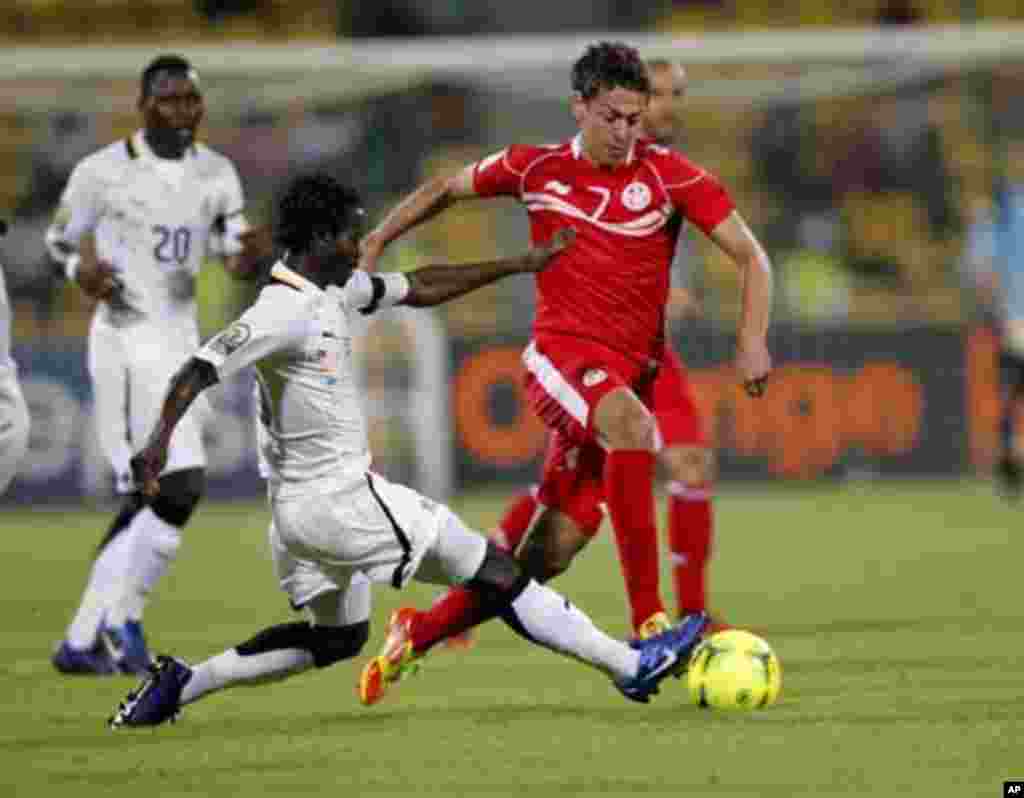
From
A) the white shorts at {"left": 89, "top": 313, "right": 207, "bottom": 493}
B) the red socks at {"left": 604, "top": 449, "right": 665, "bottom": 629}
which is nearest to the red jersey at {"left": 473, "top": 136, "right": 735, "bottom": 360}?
the red socks at {"left": 604, "top": 449, "right": 665, "bottom": 629}

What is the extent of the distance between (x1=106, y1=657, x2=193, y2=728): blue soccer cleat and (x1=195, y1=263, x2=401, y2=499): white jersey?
0.62m

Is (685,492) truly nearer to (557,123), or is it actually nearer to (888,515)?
(888,515)

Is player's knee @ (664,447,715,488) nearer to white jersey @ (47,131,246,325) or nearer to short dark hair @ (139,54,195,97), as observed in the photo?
white jersey @ (47,131,246,325)

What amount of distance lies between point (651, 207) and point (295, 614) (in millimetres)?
3381

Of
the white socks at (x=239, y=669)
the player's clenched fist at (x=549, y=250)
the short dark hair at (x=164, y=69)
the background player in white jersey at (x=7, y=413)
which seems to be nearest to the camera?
the white socks at (x=239, y=669)

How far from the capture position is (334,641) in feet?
24.7

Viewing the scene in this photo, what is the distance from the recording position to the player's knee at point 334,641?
7.54 m

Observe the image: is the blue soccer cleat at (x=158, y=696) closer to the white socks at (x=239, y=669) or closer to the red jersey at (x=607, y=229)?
the white socks at (x=239, y=669)

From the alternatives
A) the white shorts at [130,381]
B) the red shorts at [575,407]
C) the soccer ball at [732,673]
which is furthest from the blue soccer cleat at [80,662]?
the soccer ball at [732,673]

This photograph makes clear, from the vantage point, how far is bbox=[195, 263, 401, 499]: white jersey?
729 cm

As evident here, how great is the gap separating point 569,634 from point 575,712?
478 mm

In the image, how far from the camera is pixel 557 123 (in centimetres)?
2034

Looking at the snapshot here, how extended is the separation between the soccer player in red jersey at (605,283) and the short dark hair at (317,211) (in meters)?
0.93

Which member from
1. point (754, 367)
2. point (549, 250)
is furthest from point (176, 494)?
point (754, 367)
